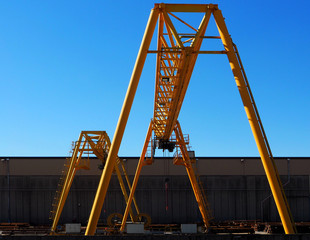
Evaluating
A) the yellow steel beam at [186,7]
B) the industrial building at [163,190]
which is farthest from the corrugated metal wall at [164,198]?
the yellow steel beam at [186,7]

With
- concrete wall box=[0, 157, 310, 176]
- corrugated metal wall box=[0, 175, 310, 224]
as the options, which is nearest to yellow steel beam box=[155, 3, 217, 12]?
concrete wall box=[0, 157, 310, 176]

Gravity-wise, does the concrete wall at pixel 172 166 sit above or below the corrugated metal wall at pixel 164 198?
above

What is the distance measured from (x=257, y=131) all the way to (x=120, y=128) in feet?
13.3

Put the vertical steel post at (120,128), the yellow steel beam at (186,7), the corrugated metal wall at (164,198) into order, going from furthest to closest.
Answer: the corrugated metal wall at (164,198) → the yellow steel beam at (186,7) → the vertical steel post at (120,128)

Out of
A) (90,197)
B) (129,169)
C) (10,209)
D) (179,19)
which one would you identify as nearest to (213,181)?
(129,169)

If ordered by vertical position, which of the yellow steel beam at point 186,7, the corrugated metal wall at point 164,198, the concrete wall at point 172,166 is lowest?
the corrugated metal wall at point 164,198

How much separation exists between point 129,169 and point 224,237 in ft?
82.1

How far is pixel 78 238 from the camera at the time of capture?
1045 centimetres

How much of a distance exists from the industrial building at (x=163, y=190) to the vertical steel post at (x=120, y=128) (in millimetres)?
24139

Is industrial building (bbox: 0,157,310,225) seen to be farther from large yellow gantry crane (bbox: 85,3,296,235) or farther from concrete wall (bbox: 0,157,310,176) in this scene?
large yellow gantry crane (bbox: 85,3,296,235)

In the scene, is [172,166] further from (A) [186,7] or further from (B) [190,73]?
(A) [186,7]

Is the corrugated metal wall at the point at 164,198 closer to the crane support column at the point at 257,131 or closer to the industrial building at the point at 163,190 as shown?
the industrial building at the point at 163,190

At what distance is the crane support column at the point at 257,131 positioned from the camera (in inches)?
448

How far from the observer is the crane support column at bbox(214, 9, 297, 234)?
11367 millimetres
